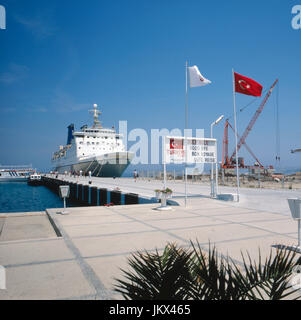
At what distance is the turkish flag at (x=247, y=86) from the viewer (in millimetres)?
13570

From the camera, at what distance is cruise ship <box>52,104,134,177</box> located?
4778 centimetres

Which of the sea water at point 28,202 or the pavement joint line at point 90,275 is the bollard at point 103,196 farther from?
the pavement joint line at point 90,275

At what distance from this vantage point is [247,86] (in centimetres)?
1360

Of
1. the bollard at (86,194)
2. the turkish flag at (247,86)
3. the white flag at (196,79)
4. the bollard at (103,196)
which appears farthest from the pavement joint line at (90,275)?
the bollard at (86,194)

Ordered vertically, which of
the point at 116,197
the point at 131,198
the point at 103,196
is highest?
the point at 131,198

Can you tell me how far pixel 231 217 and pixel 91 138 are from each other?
174ft

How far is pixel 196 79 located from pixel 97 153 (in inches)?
1866

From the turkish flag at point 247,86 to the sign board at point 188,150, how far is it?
9.21 ft

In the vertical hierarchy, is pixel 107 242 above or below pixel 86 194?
above

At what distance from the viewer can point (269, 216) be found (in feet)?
28.6

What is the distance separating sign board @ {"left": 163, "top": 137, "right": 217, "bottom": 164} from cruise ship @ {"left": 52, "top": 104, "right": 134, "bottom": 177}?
110 ft

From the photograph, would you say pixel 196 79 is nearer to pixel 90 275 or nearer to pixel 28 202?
pixel 90 275
